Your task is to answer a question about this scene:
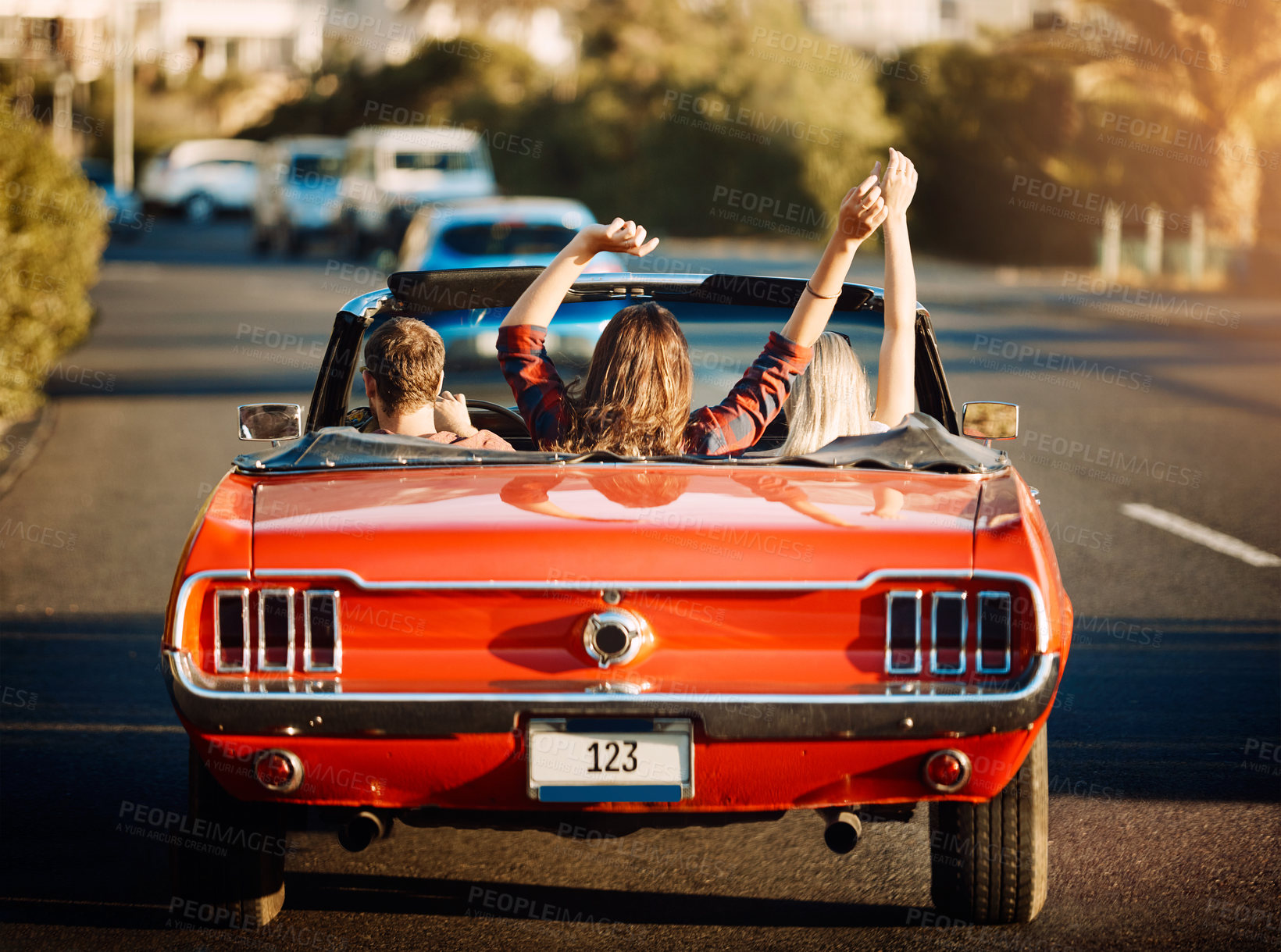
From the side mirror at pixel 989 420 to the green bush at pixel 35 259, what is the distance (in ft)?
32.5

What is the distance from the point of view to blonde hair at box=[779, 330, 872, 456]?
4160 millimetres

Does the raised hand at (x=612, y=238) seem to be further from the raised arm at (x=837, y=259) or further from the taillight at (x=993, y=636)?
the taillight at (x=993, y=636)

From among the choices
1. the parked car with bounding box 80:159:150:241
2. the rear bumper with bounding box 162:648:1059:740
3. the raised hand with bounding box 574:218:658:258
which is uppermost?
the raised hand with bounding box 574:218:658:258

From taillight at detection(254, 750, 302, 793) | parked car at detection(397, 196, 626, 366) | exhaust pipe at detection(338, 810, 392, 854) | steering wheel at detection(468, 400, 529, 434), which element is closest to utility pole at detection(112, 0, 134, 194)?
parked car at detection(397, 196, 626, 366)

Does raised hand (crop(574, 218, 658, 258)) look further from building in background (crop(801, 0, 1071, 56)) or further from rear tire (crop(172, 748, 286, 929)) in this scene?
building in background (crop(801, 0, 1071, 56))

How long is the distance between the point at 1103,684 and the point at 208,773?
3526mm

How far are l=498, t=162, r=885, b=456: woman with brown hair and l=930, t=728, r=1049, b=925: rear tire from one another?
3.70 ft

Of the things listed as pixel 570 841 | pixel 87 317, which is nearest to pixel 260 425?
pixel 570 841

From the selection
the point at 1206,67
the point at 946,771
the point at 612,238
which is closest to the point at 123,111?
the point at 1206,67

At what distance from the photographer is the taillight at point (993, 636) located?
3.33m

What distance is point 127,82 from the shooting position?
63000 mm

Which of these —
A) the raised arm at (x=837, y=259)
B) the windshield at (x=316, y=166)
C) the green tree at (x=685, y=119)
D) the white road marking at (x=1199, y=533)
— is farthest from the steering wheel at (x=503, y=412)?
the windshield at (x=316, y=166)

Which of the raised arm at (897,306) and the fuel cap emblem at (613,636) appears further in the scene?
the raised arm at (897,306)

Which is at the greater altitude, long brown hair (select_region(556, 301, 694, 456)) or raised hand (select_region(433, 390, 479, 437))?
long brown hair (select_region(556, 301, 694, 456))
